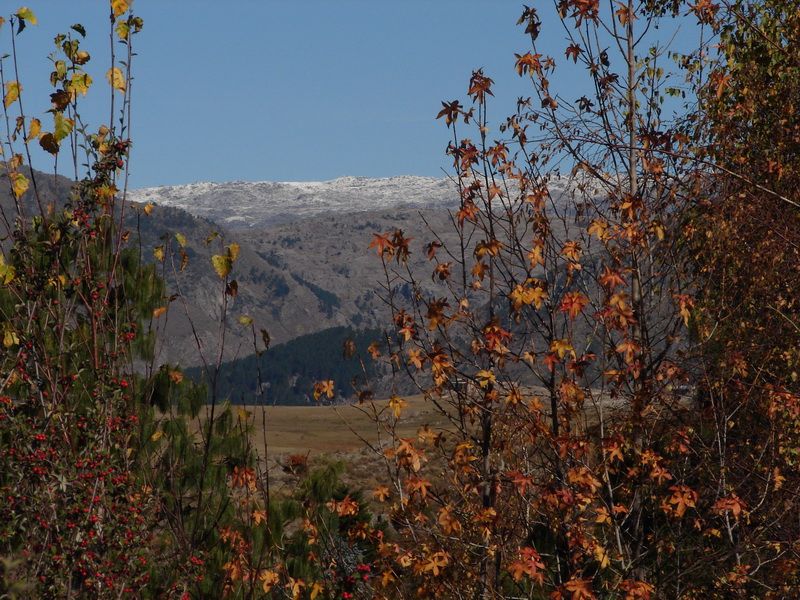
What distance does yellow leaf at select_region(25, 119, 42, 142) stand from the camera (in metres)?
5.71

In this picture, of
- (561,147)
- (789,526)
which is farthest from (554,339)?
(789,526)

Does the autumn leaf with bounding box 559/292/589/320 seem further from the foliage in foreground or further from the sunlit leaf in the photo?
the sunlit leaf

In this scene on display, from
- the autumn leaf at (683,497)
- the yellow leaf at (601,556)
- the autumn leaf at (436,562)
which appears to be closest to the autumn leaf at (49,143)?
the autumn leaf at (436,562)

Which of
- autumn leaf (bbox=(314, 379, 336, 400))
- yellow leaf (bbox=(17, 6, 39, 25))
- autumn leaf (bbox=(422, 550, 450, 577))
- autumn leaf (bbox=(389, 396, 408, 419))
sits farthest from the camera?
autumn leaf (bbox=(314, 379, 336, 400))

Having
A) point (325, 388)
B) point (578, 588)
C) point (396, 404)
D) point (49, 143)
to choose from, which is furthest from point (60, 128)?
point (578, 588)

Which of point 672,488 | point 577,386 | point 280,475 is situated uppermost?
point 577,386

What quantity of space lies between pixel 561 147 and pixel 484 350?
8.07 feet

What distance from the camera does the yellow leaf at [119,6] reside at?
6.24 meters

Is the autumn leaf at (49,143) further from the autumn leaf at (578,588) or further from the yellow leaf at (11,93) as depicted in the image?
the autumn leaf at (578,588)

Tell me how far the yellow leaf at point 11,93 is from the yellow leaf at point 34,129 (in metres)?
0.22

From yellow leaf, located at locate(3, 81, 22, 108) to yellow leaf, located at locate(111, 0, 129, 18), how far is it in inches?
32.4

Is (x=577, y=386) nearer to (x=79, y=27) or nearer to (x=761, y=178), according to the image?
(x=79, y=27)

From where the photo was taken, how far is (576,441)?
24.1ft

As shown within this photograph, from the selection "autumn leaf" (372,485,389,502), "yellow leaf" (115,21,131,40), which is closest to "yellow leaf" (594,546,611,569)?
"autumn leaf" (372,485,389,502)
